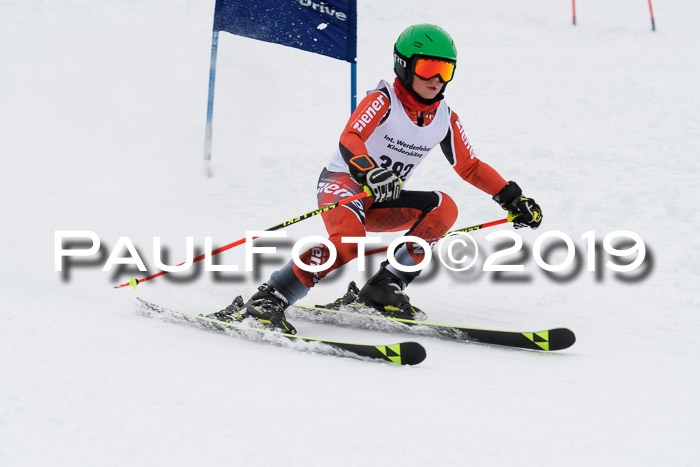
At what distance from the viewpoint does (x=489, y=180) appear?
13.3 ft

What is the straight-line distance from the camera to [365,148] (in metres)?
3.52

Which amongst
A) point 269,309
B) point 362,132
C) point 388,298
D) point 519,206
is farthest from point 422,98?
point 269,309

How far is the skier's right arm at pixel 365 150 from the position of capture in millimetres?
3301

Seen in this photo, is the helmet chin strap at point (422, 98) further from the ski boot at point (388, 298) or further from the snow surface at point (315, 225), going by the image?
the snow surface at point (315, 225)

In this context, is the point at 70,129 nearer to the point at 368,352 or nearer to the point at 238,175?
the point at 238,175

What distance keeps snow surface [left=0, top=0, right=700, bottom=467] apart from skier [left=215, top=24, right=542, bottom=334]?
14.2 inches

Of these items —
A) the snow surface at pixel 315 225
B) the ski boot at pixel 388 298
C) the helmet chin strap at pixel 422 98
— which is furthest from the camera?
the ski boot at pixel 388 298

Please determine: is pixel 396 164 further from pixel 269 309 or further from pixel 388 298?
pixel 269 309

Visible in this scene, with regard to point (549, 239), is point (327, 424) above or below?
below

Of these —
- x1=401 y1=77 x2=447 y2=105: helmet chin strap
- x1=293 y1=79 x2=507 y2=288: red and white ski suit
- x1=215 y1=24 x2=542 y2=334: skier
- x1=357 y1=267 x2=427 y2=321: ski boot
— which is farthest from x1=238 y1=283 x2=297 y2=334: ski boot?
x1=401 y1=77 x2=447 y2=105: helmet chin strap

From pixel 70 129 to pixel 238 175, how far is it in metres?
2.27

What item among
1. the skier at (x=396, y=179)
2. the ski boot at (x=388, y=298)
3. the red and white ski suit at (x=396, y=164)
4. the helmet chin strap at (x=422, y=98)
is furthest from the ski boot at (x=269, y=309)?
the helmet chin strap at (x=422, y=98)

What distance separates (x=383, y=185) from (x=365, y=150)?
297 mm

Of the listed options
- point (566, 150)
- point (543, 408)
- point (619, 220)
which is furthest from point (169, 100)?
point (543, 408)
